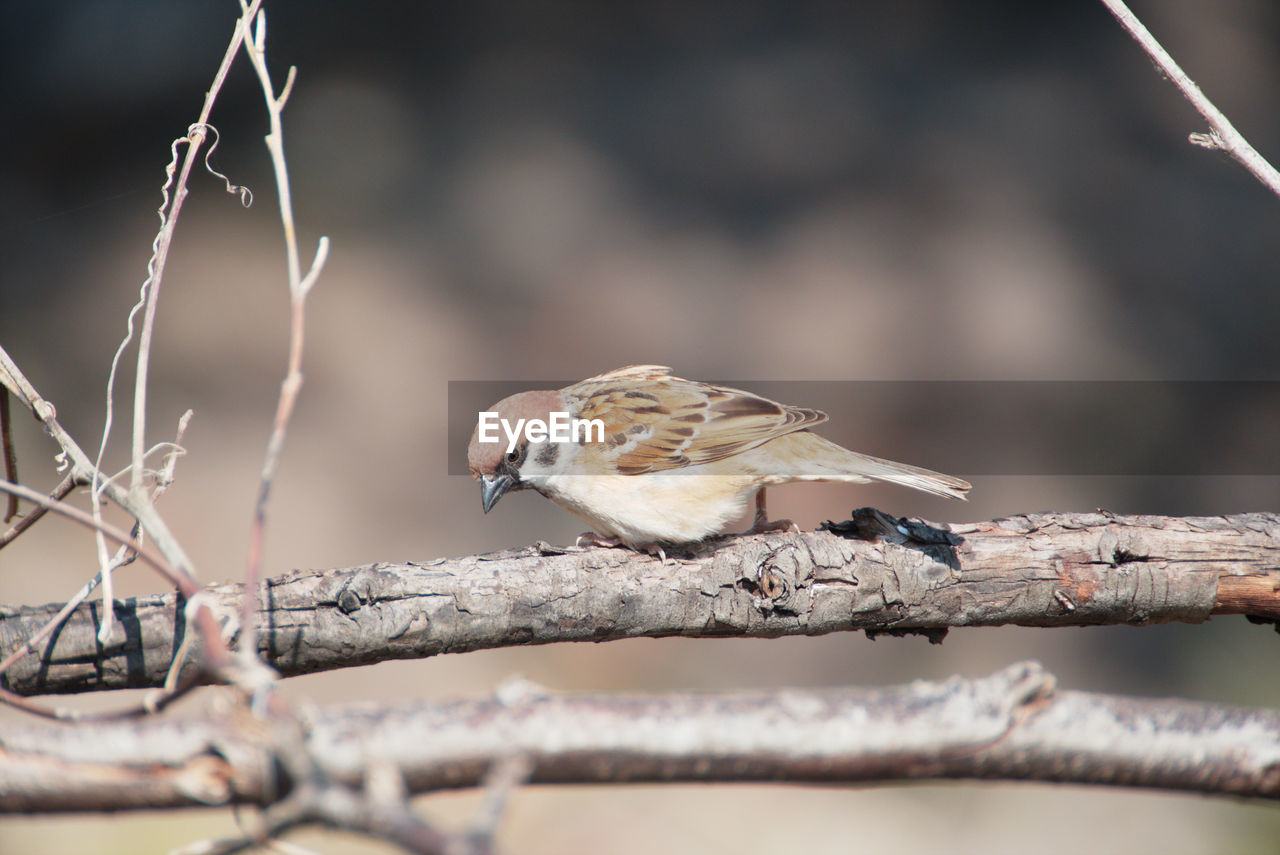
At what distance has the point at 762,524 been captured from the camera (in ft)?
11.7

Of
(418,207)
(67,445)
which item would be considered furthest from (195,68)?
(67,445)

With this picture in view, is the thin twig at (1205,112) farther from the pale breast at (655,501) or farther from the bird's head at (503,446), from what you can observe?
the bird's head at (503,446)

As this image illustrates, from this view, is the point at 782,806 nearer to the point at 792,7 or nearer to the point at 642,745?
the point at 642,745

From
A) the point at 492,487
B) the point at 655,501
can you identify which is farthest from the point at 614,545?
the point at 492,487

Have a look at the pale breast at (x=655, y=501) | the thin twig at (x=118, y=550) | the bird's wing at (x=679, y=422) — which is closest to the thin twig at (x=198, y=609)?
the thin twig at (x=118, y=550)

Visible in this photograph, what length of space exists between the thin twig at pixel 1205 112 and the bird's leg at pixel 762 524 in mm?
1813

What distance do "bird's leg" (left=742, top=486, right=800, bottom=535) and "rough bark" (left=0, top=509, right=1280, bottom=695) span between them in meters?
0.48

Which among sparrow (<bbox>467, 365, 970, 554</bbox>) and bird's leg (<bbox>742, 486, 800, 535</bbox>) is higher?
sparrow (<bbox>467, 365, 970, 554</bbox>)

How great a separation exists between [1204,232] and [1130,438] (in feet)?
5.78

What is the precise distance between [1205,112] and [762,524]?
2.08 meters

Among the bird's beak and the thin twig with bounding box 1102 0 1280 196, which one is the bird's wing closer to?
the bird's beak

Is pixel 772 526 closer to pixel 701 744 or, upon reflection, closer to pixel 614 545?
pixel 614 545

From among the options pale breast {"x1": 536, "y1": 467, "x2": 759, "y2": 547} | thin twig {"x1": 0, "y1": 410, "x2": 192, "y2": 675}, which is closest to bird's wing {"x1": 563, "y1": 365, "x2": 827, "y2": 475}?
pale breast {"x1": 536, "y1": 467, "x2": 759, "y2": 547}

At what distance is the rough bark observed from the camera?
2545 mm
